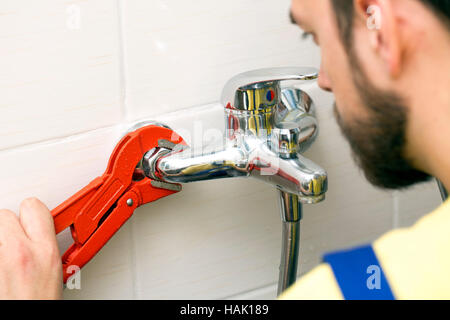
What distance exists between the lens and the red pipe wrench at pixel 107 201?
1.94ft

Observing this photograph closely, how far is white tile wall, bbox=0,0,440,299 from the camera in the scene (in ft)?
1.88

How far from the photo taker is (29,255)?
562 mm

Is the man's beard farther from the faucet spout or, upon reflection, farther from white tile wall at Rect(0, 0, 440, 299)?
white tile wall at Rect(0, 0, 440, 299)

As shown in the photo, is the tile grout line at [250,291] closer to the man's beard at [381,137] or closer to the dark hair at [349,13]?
the man's beard at [381,137]

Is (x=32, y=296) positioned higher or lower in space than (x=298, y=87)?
lower

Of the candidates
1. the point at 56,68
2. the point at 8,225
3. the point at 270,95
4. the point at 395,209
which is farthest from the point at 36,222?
the point at 395,209

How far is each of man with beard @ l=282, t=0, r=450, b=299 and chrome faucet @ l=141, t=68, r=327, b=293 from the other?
5 centimetres

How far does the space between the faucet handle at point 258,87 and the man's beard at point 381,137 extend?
0.17 feet

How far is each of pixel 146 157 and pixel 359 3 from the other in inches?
10.3

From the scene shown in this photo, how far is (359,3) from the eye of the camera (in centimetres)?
46

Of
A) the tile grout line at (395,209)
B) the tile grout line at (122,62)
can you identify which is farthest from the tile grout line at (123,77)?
the tile grout line at (395,209)

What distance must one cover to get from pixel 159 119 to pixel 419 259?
1.10 ft
